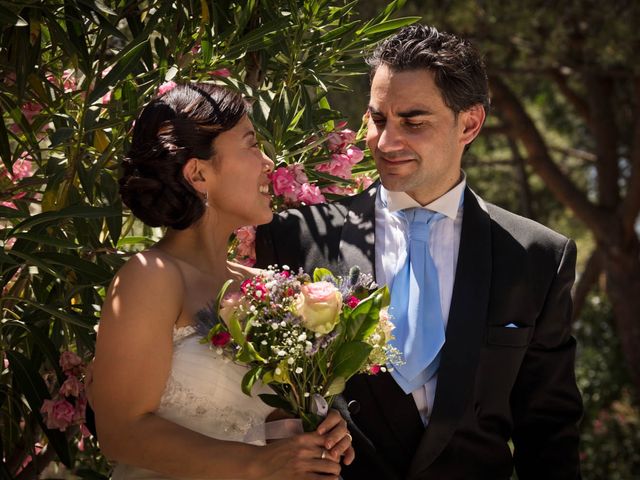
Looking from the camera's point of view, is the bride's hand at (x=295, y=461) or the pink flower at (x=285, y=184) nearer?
the bride's hand at (x=295, y=461)

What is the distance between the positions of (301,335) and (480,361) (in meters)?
0.82

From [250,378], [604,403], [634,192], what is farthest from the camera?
[604,403]

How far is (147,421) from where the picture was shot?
2453mm

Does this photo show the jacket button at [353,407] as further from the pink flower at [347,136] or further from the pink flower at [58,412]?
the pink flower at [347,136]

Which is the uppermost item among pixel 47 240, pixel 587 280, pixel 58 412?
pixel 47 240

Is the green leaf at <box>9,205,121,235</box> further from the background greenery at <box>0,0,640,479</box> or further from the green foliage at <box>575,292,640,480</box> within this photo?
the green foliage at <box>575,292,640,480</box>

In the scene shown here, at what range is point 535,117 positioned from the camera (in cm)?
1636

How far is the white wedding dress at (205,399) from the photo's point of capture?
8.45ft

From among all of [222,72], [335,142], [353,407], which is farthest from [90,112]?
[353,407]

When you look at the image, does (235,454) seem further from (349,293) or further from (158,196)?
(158,196)

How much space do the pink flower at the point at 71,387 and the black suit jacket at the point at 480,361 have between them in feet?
2.26

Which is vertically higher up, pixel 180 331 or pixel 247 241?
pixel 247 241

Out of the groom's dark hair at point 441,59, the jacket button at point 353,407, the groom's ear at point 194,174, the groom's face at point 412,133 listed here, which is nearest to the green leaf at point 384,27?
the groom's dark hair at point 441,59

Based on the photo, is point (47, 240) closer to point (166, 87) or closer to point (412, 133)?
point (166, 87)
